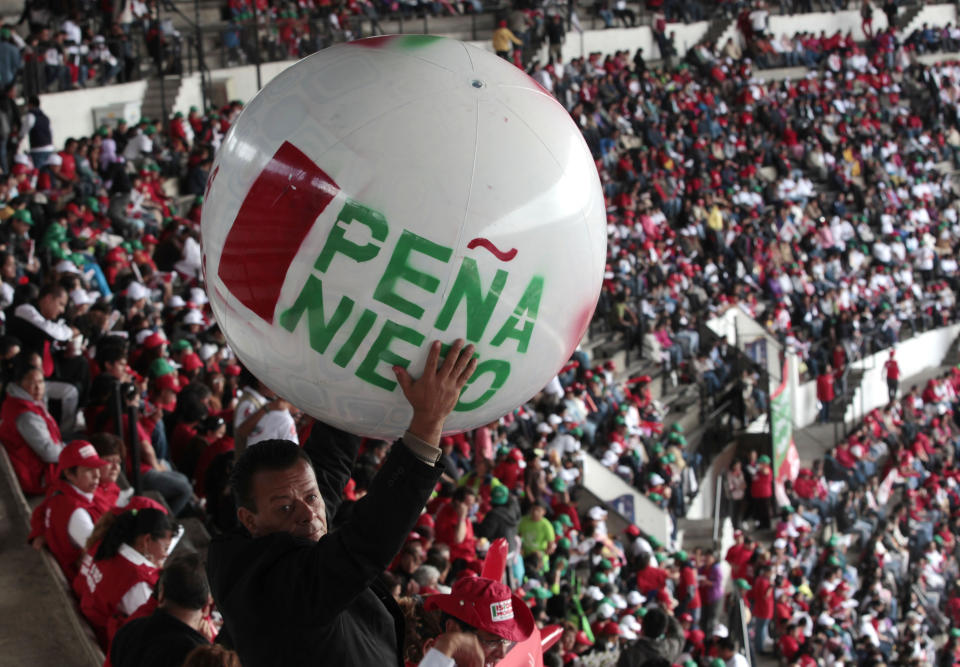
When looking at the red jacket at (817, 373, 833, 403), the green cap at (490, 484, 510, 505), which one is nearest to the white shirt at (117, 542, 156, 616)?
the green cap at (490, 484, 510, 505)

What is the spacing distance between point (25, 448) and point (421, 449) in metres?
4.34

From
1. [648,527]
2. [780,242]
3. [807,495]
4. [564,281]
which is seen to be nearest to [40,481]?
[564,281]

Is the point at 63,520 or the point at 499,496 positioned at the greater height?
the point at 63,520

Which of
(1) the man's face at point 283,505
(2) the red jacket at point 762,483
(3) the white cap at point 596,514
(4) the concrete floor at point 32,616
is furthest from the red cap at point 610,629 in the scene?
(2) the red jacket at point 762,483

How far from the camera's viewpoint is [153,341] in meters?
7.95

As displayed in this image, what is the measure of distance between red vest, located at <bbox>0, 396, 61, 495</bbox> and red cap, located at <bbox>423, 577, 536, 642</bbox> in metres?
3.75

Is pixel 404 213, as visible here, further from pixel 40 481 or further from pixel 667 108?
Result: pixel 667 108

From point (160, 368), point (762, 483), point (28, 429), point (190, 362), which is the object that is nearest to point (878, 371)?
point (762, 483)

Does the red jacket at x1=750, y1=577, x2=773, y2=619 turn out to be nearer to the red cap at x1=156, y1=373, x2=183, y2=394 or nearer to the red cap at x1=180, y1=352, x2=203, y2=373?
the red cap at x1=180, y1=352, x2=203, y2=373

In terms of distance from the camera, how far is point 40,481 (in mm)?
6262

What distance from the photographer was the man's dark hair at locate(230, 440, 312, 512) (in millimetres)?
2529

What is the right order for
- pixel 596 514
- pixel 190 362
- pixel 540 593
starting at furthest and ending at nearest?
pixel 596 514
pixel 190 362
pixel 540 593

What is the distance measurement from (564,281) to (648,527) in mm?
11025

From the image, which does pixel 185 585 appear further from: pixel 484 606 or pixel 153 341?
pixel 153 341
